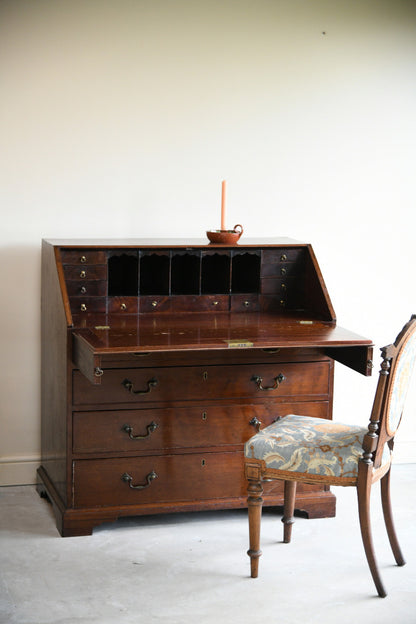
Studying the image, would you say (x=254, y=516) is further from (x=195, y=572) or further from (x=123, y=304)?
(x=123, y=304)

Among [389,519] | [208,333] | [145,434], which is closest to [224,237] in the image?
[208,333]

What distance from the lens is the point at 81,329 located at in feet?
10.4

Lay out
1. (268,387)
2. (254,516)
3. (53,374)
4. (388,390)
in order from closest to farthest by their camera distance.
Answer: (388,390)
(254,516)
(268,387)
(53,374)

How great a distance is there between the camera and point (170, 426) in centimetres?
330

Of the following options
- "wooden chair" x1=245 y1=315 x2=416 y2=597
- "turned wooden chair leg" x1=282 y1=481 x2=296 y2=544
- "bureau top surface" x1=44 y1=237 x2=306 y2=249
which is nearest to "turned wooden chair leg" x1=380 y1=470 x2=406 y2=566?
"wooden chair" x1=245 y1=315 x2=416 y2=597

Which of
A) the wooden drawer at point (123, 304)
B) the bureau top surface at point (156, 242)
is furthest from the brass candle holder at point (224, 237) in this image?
the wooden drawer at point (123, 304)

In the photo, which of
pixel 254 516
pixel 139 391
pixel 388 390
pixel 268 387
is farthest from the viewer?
pixel 268 387

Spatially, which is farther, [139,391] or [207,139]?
[207,139]

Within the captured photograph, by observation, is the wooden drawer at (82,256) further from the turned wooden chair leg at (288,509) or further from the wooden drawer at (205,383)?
the turned wooden chair leg at (288,509)

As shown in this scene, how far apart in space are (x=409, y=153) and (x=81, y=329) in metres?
1.88

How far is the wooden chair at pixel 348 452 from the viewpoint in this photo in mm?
2785

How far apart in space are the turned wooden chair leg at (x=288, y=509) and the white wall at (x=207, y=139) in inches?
39.8

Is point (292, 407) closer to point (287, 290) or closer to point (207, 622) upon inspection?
point (287, 290)

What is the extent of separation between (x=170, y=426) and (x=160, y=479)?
209 mm
